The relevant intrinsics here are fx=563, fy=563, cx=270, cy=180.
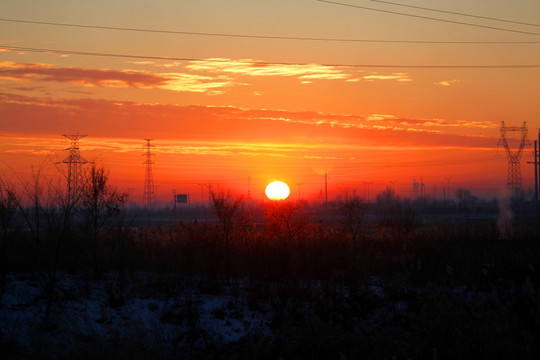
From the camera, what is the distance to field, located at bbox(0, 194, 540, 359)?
40.6 feet

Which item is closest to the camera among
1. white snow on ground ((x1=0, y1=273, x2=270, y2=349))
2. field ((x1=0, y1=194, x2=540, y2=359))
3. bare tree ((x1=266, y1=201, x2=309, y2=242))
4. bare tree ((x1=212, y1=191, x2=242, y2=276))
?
field ((x1=0, y1=194, x2=540, y2=359))

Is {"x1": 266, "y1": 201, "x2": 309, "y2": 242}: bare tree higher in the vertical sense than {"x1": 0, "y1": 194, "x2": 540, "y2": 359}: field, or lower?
higher

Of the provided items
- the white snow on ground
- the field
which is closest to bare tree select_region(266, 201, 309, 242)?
the field

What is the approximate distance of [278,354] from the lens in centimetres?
1295

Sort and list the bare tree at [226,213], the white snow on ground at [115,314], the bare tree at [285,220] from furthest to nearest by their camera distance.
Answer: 1. the bare tree at [285,220]
2. the bare tree at [226,213]
3. the white snow on ground at [115,314]

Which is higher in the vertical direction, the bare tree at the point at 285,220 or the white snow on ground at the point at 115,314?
the bare tree at the point at 285,220

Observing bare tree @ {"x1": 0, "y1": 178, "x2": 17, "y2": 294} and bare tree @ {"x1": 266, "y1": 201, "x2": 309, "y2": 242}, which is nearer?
bare tree @ {"x1": 0, "y1": 178, "x2": 17, "y2": 294}

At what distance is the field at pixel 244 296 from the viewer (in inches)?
487

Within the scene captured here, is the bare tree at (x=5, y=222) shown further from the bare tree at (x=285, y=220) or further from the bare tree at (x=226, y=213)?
the bare tree at (x=285, y=220)

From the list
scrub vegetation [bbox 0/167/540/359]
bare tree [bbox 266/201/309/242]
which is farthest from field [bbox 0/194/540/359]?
bare tree [bbox 266/201/309/242]

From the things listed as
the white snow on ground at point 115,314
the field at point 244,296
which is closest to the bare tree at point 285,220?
the field at point 244,296

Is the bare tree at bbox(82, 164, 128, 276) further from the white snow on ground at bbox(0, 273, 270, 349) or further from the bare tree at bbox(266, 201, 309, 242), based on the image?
the bare tree at bbox(266, 201, 309, 242)

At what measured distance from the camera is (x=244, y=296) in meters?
16.8

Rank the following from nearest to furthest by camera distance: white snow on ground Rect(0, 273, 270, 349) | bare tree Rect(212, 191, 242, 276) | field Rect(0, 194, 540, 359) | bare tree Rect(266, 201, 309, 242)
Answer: field Rect(0, 194, 540, 359) → white snow on ground Rect(0, 273, 270, 349) → bare tree Rect(212, 191, 242, 276) → bare tree Rect(266, 201, 309, 242)
